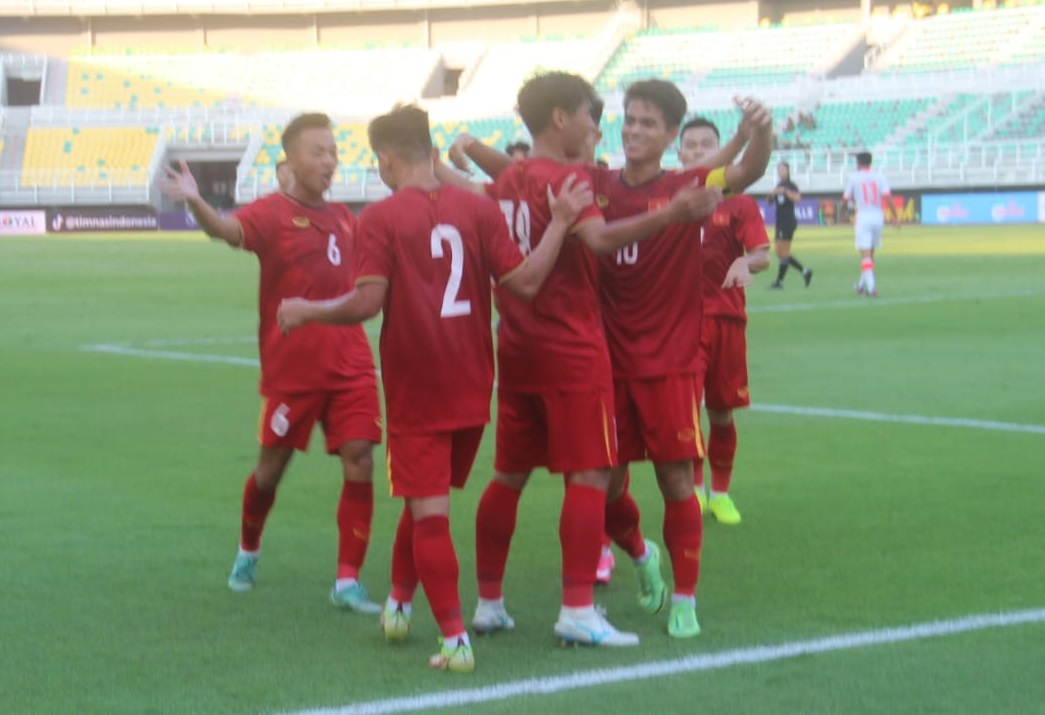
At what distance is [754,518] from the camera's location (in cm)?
775

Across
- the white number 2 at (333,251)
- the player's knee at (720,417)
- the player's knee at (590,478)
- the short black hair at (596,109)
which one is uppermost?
the short black hair at (596,109)

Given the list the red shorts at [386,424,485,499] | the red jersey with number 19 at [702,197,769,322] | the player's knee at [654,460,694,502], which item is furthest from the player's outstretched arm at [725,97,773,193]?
the red jersey with number 19 at [702,197,769,322]

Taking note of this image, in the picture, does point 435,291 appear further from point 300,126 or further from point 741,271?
point 741,271

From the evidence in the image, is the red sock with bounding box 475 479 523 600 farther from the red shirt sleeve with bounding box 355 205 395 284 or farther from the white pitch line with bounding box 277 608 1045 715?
the red shirt sleeve with bounding box 355 205 395 284

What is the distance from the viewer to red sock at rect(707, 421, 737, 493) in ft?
25.7

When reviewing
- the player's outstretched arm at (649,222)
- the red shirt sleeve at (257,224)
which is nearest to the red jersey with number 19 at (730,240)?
the red shirt sleeve at (257,224)

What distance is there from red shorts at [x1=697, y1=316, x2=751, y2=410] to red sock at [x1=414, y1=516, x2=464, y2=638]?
2731 mm

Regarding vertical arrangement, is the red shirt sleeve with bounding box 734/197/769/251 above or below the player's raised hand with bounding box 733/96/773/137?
below

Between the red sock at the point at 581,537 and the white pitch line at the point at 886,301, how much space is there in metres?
14.4

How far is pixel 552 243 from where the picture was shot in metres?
5.27

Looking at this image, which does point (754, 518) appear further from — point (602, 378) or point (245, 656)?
point (245, 656)

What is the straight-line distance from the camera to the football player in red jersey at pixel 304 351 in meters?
6.34

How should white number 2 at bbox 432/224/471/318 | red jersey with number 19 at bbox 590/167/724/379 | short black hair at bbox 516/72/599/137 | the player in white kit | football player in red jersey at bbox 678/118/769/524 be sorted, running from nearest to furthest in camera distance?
white number 2 at bbox 432/224/471/318 → short black hair at bbox 516/72/599/137 → red jersey with number 19 at bbox 590/167/724/379 → football player in red jersey at bbox 678/118/769/524 → the player in white kit

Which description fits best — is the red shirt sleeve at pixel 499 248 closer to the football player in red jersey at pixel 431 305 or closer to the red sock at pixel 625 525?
the football player in red jersey at pixel 431 305
